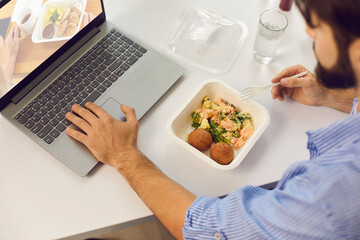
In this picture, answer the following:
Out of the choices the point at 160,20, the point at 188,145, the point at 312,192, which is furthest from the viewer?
the point at 160,20

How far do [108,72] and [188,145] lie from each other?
356 millimetres

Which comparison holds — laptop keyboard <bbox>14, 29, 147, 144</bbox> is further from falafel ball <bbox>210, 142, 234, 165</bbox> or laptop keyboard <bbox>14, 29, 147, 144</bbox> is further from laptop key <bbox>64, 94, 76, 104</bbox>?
falafel ball <bbox>210, 142, 234, 165</bbox>

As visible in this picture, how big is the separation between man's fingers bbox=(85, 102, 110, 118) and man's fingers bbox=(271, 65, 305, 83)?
1.64 ft

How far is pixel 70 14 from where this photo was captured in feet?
3.38

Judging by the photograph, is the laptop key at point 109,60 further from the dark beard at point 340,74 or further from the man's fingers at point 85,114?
the dark beard at point 340,74

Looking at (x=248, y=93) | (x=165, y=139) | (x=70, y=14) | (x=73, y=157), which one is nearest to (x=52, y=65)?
(x=70, y=14)

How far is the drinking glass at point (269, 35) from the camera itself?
3.49 ft

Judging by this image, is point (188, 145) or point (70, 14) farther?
point (70, 14)

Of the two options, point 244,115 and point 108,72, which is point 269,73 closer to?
point 244,115

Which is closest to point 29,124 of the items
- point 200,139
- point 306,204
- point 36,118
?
point 36,118

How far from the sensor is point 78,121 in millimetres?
951

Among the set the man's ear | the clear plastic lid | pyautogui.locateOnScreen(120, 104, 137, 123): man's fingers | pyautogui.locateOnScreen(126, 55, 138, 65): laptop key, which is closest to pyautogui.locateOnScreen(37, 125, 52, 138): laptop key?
pyautogui.locateOnScreen(120, 104, 137, 123): man's fingers

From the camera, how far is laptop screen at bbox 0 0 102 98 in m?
0.89

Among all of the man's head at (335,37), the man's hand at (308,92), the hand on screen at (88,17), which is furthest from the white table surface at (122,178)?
the hand on screen at (88,17)
